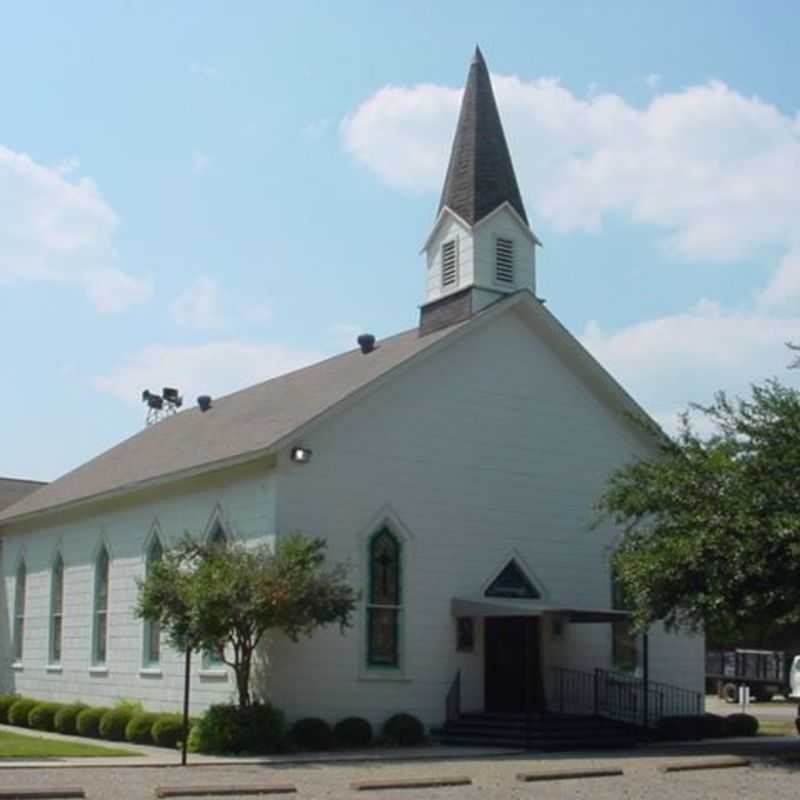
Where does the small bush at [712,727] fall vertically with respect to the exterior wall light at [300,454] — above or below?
below

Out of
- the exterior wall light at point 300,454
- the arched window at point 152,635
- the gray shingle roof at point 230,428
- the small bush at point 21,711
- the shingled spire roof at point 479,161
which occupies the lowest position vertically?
the small bush at point 21,711

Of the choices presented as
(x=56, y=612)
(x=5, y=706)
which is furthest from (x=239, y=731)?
(x=56, y=612)

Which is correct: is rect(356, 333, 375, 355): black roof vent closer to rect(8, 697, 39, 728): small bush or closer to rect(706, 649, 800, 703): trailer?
rect(8, 697, 39, 728): small bush

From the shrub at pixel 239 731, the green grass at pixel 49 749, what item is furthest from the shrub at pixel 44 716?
the shrub at pixel 239 731

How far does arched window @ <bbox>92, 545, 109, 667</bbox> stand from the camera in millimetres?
34812

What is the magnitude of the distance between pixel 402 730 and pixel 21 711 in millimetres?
12304

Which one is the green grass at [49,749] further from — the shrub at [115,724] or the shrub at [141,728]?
the shrub at [115,724]

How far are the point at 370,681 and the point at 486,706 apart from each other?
128 inches

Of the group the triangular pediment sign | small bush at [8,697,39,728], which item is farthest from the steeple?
small bush at [8,697,39,728]

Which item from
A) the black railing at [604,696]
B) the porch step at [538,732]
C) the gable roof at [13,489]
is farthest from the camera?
the gable roof at [13,489]

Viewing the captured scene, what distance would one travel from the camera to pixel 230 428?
3338 cm

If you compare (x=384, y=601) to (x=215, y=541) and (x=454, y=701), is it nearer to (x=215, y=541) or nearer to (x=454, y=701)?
(x=454, y=701)

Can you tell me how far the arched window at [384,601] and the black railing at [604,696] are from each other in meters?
4.36

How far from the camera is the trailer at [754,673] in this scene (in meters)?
55.0
